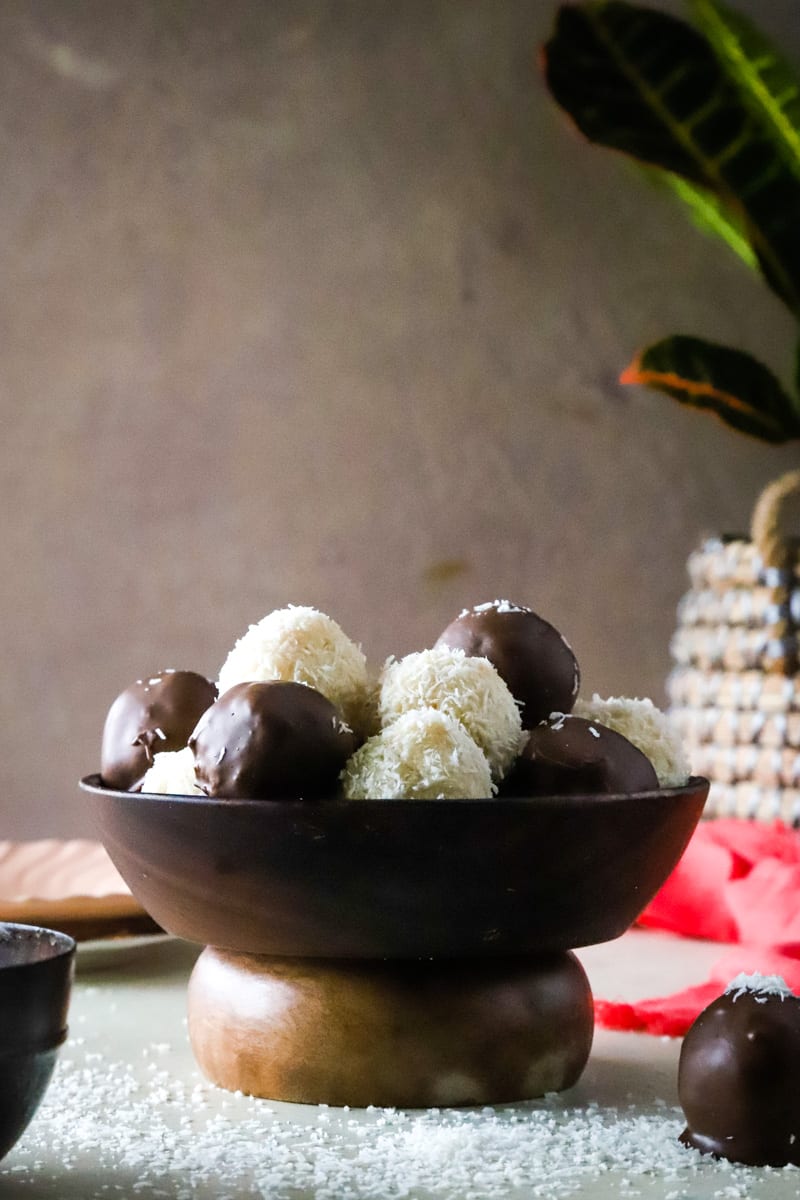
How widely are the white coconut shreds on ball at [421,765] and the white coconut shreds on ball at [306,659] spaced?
57mm

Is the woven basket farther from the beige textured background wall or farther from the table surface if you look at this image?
the table surface

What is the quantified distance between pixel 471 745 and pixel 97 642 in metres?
1.16

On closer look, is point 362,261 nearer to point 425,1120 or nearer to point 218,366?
point 218,366

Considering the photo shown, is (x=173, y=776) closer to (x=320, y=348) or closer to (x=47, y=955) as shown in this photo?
(x=47, y=955)

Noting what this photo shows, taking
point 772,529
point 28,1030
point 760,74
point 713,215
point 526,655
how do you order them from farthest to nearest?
point 713,215 < point 760,74 < point 772,529 < point 526,655 < point 28,1030

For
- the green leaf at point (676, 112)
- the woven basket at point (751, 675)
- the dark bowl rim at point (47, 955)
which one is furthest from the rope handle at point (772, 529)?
the dark bowl rim at point (47, 955)

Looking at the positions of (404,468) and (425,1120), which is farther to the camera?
(404,468)

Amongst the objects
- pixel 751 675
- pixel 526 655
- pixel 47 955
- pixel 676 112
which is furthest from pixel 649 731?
pixel 676 112

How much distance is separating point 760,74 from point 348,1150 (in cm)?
129

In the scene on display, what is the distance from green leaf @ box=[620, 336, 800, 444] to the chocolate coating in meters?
0.79

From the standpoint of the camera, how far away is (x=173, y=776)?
710mm

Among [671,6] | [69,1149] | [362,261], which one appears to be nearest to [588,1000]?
[69,1149]

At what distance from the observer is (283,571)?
1761mm

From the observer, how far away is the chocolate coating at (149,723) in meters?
0.77
